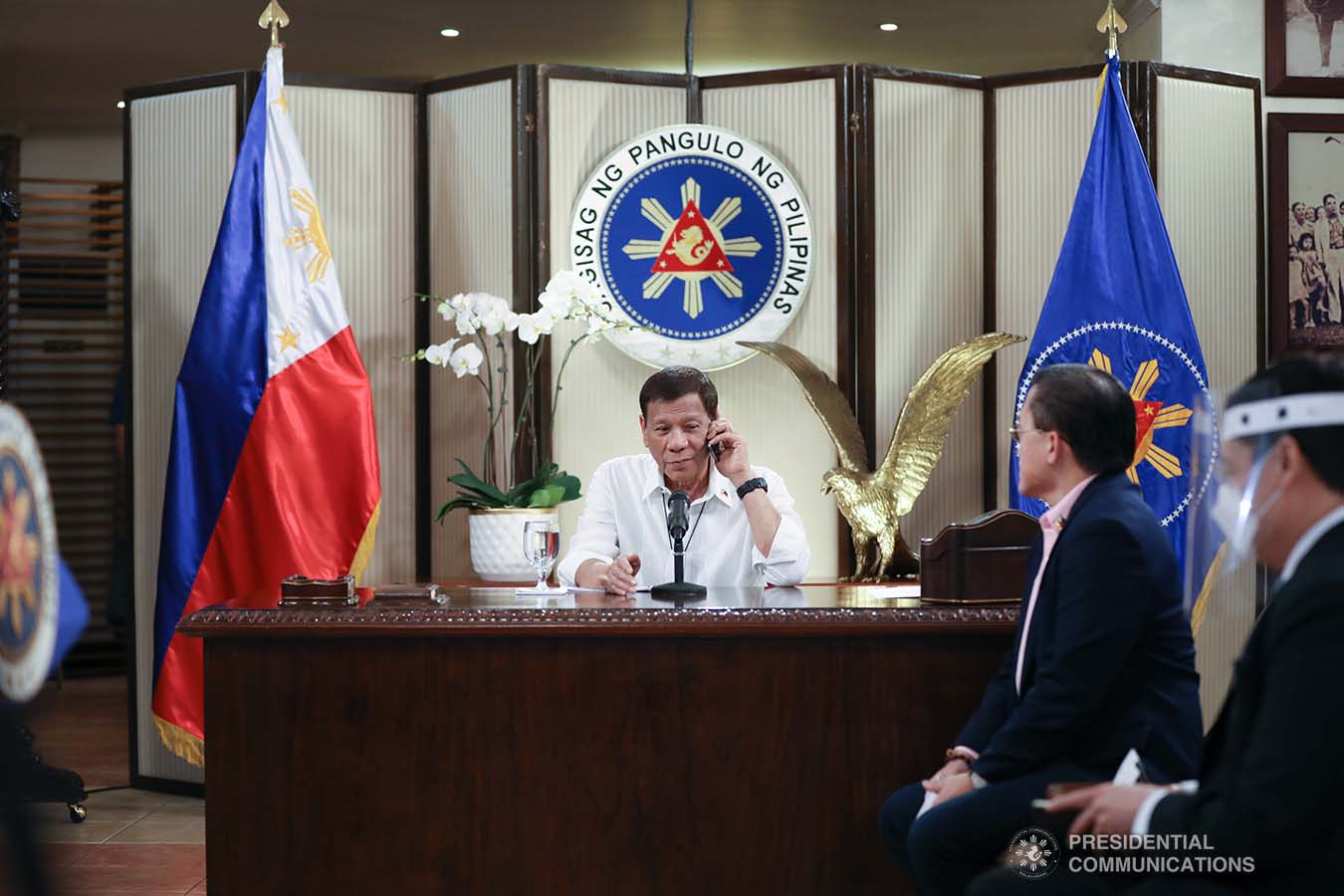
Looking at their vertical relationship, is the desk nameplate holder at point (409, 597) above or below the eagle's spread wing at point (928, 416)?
below

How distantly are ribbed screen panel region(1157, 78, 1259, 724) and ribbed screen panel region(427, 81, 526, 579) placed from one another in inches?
82.8

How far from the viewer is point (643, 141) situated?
4.31 metres

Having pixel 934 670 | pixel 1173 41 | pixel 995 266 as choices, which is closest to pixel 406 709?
pixel 934 670

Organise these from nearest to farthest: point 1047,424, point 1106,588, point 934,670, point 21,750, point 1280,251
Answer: point 21,750
point 1106,588
point 1047,424
point 934,670
point 1280,251

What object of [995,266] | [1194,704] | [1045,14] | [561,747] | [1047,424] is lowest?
[561,747]

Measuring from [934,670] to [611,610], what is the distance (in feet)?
2.06

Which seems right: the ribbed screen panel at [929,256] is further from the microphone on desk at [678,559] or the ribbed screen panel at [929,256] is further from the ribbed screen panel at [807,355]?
the microphone on desk at [678,559]

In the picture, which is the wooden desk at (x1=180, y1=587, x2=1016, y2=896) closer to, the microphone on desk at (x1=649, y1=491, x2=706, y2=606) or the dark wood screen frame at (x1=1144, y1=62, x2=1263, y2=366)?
the microphone on desk at (x1=649, y1=491, x2=706, y2=606)

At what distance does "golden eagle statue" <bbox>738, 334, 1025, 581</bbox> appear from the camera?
4.05 m

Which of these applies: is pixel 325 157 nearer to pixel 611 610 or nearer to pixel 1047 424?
pixel 611 610

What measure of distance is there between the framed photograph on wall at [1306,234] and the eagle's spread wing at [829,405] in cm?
166

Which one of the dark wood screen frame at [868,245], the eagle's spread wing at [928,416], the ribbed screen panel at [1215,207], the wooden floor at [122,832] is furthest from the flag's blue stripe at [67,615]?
the ribbed screen panel at [1215,207]

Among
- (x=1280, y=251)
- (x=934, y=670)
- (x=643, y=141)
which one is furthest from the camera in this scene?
(x=1280, y=251)

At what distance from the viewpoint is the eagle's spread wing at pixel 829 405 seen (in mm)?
4109
